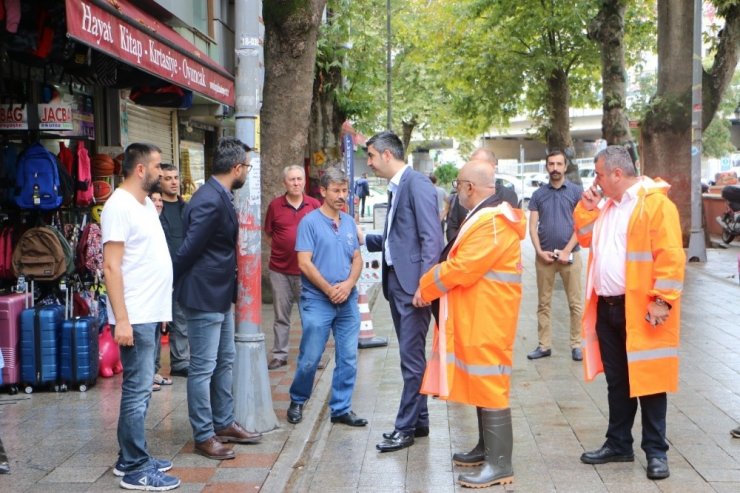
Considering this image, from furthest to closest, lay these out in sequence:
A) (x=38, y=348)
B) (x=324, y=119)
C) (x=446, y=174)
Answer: (x=446, y=174) → (x=324, y=119) → (x=38, y=348)

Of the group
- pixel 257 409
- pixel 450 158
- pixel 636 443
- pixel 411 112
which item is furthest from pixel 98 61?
pixel 450 158

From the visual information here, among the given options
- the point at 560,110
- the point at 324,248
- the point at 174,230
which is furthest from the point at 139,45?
the point at 560,110

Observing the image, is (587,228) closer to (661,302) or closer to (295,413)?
(661,302)

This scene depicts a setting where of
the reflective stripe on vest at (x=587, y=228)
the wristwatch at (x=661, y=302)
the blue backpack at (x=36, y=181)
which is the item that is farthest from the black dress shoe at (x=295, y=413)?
the blue backpack at (x=36, y=181)

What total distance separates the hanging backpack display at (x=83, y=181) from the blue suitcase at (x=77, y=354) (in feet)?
4.49

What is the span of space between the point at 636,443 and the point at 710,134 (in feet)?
205

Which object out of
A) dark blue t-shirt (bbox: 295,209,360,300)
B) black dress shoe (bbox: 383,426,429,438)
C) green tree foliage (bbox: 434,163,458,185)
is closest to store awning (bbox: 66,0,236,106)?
dark blue t-shirt (bbox: 295,209,360,300)

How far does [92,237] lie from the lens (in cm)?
868

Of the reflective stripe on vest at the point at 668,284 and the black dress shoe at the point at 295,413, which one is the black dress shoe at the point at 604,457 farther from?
the black dress shoe at the point at 295,413

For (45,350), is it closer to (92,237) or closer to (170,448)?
(92,237)

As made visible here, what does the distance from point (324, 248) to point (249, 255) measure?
60 cm

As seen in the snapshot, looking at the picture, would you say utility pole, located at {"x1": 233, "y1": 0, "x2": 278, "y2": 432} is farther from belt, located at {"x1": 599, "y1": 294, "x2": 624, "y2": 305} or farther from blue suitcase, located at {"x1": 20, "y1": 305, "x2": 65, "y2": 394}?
belt, located at {"x1": 599, "y1": 294, "x2": 624, "y2": 305}

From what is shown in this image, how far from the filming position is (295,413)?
7047 millimetres

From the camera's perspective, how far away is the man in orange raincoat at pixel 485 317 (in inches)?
216
